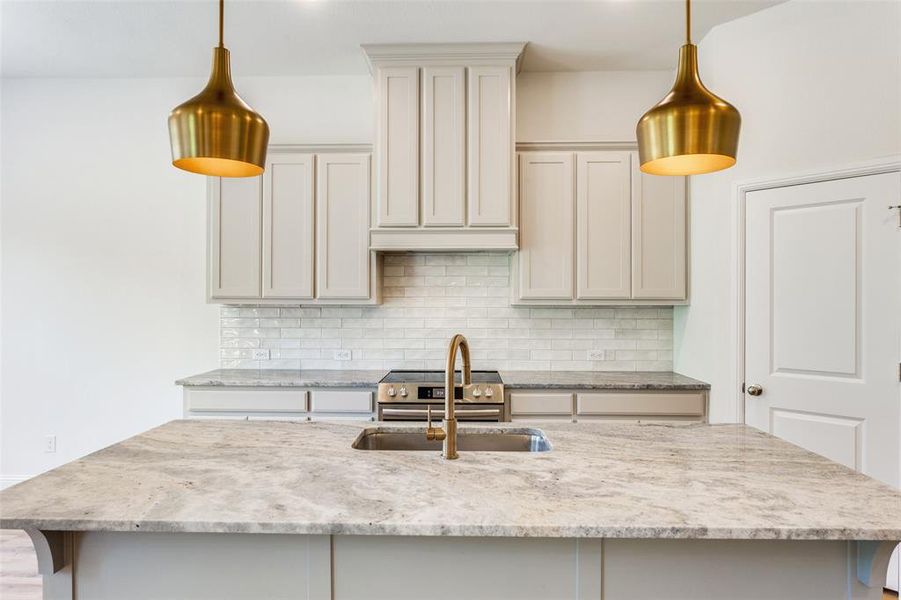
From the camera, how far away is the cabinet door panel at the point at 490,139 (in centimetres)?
314

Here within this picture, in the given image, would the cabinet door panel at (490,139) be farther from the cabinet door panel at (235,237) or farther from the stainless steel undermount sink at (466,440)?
the stainless steel undermount sink at (466,440)

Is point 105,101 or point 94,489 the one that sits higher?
point 105,101

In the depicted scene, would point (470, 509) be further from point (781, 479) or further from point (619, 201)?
point (619, 201)

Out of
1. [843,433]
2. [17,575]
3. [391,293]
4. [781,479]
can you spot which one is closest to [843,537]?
[781,479]

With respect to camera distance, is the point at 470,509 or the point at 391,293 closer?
the point at 470,509

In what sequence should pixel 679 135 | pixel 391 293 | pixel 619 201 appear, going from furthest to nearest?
pixel 391 293
pixel 619 201
pixel 679 135

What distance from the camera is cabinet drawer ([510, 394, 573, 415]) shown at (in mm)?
3014

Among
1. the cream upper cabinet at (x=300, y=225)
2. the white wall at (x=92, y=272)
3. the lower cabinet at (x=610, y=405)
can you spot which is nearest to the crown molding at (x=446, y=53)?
the cream upper cabinet at (x=300, y=225)

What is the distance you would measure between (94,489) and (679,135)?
1.78 m

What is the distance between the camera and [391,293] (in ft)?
11.8

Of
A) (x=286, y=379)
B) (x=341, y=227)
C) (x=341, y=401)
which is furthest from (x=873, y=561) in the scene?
(x=341, y=227)

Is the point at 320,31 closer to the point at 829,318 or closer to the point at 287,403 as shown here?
the point at 287,403

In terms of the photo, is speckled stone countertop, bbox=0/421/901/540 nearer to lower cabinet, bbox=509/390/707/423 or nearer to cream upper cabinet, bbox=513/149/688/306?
lower cabinet, bbox=509/390/707/423

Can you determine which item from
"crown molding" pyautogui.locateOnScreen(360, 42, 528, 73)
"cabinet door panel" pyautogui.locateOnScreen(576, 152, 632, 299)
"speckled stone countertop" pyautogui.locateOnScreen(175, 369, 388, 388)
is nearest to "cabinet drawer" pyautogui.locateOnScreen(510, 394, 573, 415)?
"cabinet door panel" pyautogui.locateOnScreen(576, 152, 632, 299)
